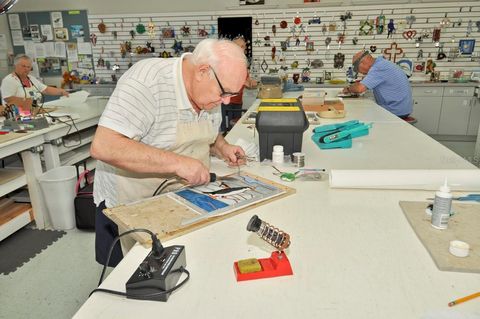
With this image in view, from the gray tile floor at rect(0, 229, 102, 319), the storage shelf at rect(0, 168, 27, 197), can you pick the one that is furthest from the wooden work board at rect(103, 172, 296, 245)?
the storage shelf at rect(0, 168, 27, 197)

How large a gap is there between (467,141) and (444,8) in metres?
2.18

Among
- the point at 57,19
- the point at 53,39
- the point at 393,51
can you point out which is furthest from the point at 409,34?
the point at 53,39

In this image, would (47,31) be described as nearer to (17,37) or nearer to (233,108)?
(17,37)

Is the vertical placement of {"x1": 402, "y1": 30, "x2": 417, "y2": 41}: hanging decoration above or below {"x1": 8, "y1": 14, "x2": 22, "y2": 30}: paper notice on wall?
below

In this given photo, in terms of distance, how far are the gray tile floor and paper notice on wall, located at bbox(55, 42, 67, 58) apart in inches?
196

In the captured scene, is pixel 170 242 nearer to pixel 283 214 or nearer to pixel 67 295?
pixel 283 214

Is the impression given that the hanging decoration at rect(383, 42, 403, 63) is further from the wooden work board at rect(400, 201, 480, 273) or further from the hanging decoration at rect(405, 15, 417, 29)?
the wooden work board at rect(400, 201, 480, 273)

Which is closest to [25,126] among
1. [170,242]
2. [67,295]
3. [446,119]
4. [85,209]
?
[85,209]

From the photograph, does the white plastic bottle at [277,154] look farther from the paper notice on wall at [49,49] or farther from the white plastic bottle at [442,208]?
the paper notice on wall at [49,49]

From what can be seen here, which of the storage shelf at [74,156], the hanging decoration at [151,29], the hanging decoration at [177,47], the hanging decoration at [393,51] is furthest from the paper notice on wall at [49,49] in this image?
the hanging decoration at [393,51]

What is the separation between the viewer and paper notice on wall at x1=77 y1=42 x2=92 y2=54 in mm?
6855

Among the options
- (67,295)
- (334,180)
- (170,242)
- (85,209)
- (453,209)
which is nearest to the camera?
(170,242)

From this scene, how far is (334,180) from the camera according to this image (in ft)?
5.65

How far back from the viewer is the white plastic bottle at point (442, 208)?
4.20 ft
